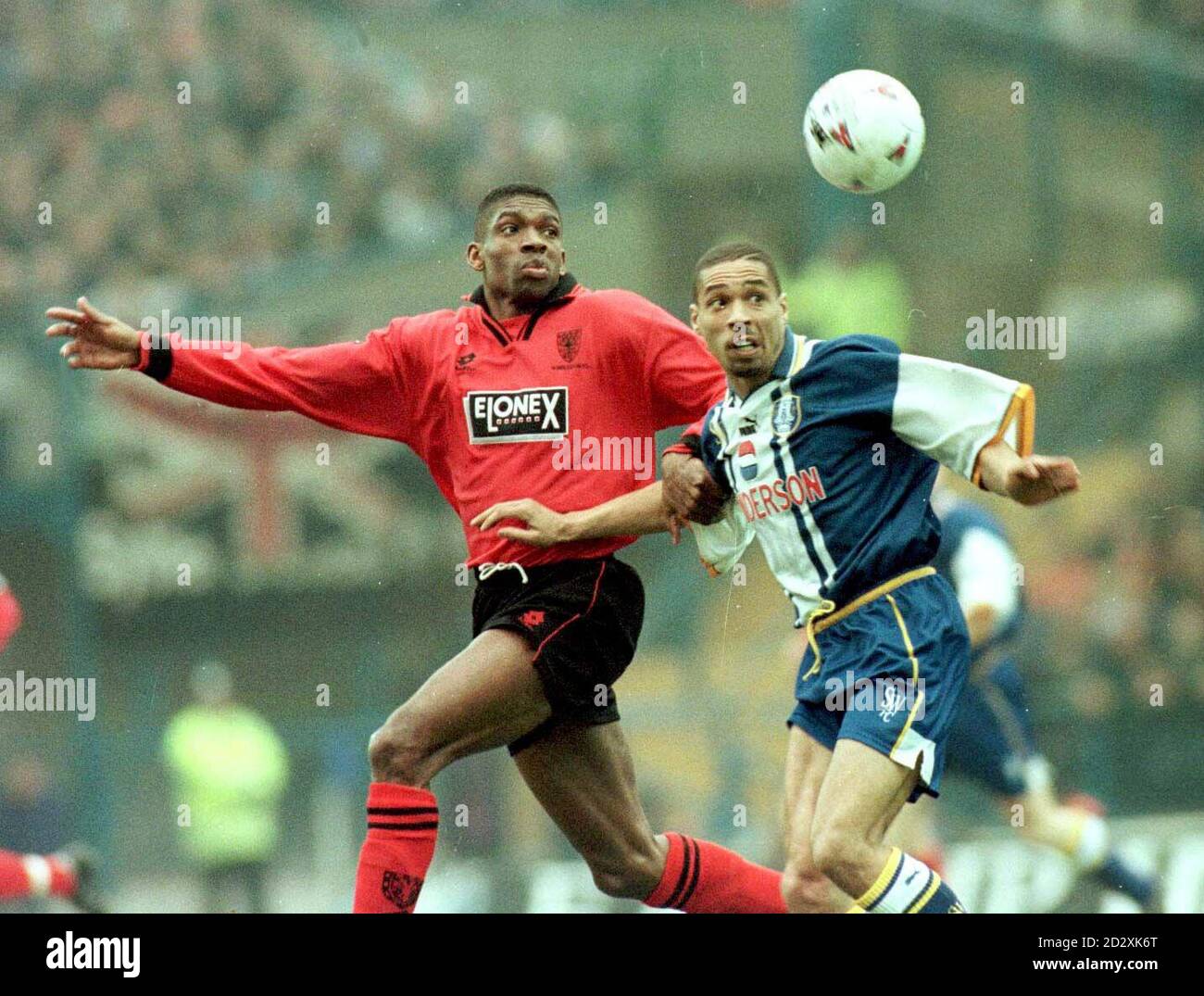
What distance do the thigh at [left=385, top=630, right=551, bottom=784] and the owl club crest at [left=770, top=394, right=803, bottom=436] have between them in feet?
3.21

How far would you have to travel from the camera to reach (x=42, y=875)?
8.91 m

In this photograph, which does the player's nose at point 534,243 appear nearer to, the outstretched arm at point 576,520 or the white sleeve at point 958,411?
the outstretched arm at point 576,520

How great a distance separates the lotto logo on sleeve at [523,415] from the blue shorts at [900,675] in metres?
1.07

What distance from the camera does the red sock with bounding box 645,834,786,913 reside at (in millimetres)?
6602

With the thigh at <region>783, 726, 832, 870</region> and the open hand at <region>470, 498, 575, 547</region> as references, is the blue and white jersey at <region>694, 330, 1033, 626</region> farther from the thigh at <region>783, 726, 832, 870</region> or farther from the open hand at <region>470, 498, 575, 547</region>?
the open hand at <region>470, 498, 575, 547</region>

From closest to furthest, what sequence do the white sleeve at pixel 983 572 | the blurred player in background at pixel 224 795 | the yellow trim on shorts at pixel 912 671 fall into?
the yellow trim on shorts at pixel 912 671
the white sleeve at pixel 983 572
the blurred player in background at pixel 224 795

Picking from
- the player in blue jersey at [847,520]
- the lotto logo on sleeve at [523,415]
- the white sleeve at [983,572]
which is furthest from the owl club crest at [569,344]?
the white sleeve at [983,572]

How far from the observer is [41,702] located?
47.1 ft

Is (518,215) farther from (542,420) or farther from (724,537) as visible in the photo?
(724,537)

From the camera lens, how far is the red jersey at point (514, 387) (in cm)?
636

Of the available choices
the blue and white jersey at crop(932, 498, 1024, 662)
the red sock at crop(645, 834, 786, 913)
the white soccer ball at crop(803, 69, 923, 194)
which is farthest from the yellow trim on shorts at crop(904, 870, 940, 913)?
the blue and white jersey at crop(932, 498, 1024, 662)

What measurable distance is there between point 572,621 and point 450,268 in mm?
8642

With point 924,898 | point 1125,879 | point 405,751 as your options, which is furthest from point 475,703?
point 1125,879

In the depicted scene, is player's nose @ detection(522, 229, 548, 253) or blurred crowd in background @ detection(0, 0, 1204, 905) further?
blurred crowd in background @ detection(0, 0, 1204, 905)
